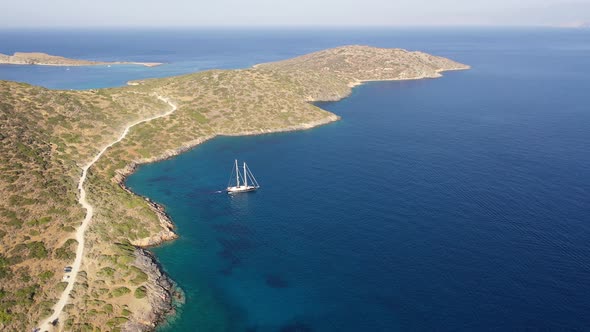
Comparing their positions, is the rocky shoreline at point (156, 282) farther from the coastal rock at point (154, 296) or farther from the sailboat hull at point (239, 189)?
the sailboat hull at point (239, 189)

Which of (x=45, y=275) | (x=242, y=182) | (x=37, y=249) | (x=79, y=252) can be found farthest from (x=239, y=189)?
(x=45, y=275)

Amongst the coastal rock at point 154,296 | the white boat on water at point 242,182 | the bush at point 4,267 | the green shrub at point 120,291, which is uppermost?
the bush at point 4,267

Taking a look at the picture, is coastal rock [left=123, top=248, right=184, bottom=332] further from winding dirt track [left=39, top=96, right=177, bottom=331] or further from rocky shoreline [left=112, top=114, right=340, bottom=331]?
winding dirt track [left=39, top=96, right=177, bottom=331]

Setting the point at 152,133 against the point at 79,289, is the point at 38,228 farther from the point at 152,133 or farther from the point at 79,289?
the point at 152,133

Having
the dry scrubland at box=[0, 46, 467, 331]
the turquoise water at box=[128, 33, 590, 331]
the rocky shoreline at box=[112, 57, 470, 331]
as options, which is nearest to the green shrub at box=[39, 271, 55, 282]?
the dry scrubland at box=[0, 46, 467, 331]

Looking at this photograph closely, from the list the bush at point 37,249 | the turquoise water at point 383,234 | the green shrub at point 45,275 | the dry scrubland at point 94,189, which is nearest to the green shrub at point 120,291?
the dry scrubland at point 94,189

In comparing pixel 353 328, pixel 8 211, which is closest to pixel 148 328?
pixel 353 328
